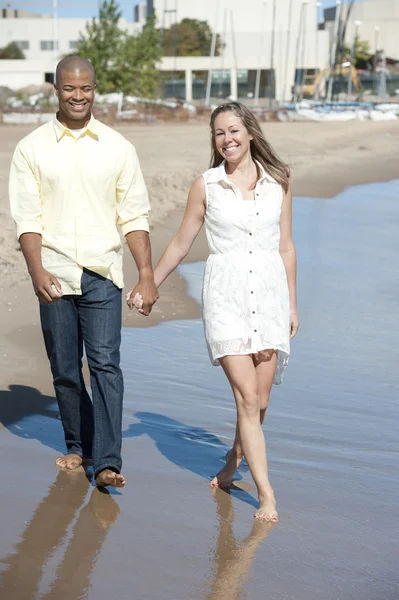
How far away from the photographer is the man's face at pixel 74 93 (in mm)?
4555

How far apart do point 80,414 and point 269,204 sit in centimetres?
129

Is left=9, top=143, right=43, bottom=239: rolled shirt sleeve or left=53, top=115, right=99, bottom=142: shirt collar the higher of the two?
left=53, top=115, right=99, bottom=142: shirt collar

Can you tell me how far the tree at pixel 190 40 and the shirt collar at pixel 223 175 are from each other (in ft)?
320

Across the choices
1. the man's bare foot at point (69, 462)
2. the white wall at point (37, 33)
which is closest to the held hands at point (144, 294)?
the man's bare foot at point (69, 462)

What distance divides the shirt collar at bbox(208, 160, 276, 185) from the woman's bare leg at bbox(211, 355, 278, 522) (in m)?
0.75

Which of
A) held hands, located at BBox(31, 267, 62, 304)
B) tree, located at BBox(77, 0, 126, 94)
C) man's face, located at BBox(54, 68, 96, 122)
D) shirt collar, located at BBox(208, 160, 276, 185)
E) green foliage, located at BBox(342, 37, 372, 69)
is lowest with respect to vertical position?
green foliage, located at BBox(342, 37, 372, 69)

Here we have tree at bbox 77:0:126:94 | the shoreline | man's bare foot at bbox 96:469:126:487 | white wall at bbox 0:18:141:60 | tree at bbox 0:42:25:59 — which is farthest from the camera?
white wall at bbox 0:18:141:60

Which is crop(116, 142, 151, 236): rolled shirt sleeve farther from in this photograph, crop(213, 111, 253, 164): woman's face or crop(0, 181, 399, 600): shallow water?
crop(0, 181, 399, 600): shallow water

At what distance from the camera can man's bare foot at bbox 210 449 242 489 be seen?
495cm

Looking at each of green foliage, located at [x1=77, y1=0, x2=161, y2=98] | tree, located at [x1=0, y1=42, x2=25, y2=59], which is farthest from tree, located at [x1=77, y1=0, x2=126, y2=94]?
tree, located at [x1=0, y1=42, x2=25, y2=59]

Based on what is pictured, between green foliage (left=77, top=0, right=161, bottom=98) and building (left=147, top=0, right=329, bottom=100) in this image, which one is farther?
building (left=147, top=0, right=329, bottom=100)

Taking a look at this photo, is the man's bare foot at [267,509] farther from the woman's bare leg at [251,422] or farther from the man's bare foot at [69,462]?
the man's bare foot at [69,462]

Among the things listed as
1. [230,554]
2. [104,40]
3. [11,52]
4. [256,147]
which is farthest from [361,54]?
[230,554]

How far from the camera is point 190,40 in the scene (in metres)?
101
